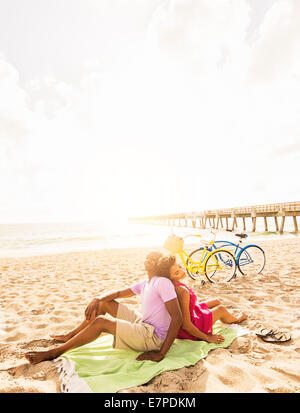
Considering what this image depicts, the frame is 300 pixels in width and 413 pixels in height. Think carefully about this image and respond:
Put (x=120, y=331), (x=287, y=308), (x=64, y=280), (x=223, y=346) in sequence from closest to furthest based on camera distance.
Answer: (x=120, y=331), (x=223, y=346), (x=287, y=308), (x=64, y=280)

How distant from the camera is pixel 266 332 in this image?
332cm

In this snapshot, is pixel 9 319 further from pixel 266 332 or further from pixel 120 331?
pixel 266 332

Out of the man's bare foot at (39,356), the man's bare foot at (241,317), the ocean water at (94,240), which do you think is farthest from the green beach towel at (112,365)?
the ocean water at (94,240)

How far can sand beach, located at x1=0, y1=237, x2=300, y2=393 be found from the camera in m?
2.37

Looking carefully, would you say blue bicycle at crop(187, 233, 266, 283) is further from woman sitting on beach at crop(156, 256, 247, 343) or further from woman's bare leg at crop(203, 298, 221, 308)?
woman sitting on beach at crop(156, 256, 247, 343)

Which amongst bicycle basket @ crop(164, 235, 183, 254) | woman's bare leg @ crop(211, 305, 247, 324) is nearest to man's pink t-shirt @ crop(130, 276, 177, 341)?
woman's bare leg @ crop(211, 305, 247, 324)

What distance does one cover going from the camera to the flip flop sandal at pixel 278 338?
10.2ft

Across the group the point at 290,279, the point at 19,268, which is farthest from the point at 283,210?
the point at 19,268

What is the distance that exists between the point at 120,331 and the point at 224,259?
13.1 ft

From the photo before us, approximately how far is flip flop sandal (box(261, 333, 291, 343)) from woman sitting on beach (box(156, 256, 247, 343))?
58 cm

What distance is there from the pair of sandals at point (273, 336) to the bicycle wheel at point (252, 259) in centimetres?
302

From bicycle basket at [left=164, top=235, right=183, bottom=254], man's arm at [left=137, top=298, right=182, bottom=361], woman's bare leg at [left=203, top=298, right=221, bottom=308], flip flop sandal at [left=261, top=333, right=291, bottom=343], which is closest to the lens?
man's arm at [left=137, top=298, right=182, bottom=361]

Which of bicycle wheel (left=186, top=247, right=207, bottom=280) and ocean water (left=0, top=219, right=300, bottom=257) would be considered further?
ocean water (left=0, top=219, right=300, bottom=257)

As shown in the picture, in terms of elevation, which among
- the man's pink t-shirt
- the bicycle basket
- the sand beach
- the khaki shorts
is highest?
the bicycle basket
